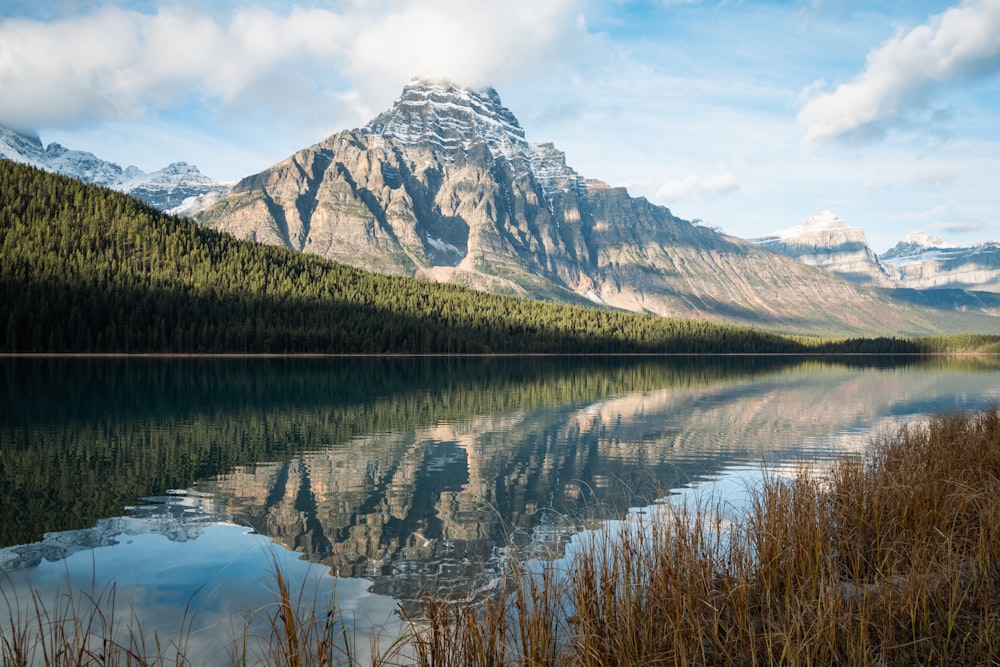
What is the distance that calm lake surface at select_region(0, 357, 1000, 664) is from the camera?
15945 mm

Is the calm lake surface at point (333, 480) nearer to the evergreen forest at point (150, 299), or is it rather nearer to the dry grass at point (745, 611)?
the dry grass at point (745, 611)

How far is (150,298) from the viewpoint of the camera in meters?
153

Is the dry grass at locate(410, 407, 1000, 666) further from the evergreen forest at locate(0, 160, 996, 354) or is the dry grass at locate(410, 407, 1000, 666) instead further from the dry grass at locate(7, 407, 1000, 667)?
the evergreen forest at locate(0, 160, 996, 354)

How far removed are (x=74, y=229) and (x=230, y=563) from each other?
186704 mm

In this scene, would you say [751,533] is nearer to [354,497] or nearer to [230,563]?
[230,563]

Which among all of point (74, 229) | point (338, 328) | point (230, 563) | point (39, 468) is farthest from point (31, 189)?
point (230, 563)

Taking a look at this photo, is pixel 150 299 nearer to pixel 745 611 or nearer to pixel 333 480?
pixel 333 480

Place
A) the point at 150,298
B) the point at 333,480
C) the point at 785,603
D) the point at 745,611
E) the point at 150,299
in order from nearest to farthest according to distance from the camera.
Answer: the point at 745,611
the point at 785,603
the point at 333,480
the point at 150,299
the point at 150,298

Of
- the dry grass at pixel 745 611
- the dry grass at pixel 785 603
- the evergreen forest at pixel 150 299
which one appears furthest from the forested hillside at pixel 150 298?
the dry grass at pixel 785 603

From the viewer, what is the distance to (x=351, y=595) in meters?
15.1

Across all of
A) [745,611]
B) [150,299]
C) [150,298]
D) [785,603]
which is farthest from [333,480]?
[150,298]

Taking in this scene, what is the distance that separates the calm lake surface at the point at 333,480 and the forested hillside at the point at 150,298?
246 feet

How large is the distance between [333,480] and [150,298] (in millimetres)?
142492

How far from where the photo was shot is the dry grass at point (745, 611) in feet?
28.7
